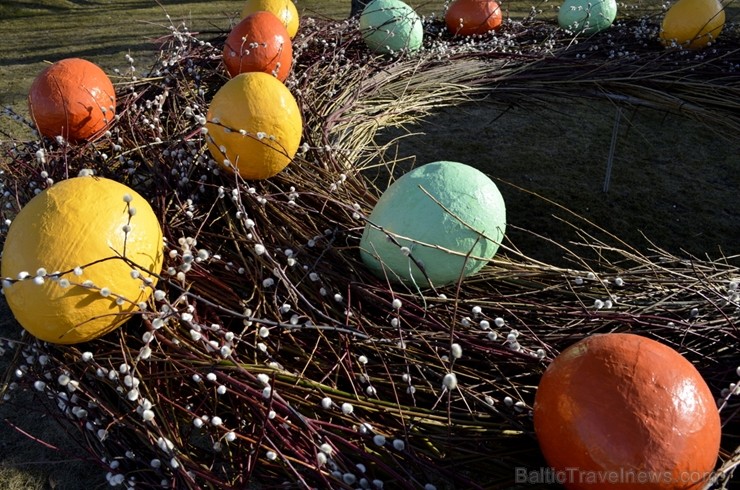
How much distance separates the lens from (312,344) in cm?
178

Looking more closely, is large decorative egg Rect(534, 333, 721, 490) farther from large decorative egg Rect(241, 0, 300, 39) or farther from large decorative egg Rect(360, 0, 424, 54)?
large decorative egg Rect(360, 0, 424, 54)

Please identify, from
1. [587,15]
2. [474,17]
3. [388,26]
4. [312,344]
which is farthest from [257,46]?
[587,15]

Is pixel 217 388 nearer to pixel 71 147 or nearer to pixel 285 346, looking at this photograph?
pixel 285 346

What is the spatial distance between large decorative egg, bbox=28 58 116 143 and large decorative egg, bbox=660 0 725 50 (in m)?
3.73

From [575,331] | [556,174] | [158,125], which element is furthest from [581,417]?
[556,174]

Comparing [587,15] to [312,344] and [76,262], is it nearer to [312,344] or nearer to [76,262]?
[312,344]

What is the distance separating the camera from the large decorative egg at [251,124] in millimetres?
2148

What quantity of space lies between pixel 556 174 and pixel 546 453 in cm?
270

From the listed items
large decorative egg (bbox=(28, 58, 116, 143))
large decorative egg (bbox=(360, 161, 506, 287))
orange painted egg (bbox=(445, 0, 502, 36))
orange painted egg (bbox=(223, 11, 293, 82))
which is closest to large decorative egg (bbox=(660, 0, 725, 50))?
orange painted egg (bbox=(445, 0, 502, 36))

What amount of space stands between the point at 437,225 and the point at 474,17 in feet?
10.4

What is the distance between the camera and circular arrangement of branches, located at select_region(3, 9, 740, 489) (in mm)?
1473

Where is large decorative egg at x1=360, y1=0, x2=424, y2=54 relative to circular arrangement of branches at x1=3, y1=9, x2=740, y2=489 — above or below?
above

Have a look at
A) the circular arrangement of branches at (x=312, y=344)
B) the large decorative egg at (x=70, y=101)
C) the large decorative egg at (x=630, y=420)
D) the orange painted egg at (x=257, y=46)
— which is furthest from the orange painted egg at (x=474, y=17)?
the large decorative egg at (x=630, y=420)

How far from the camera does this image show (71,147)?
8.19ft
